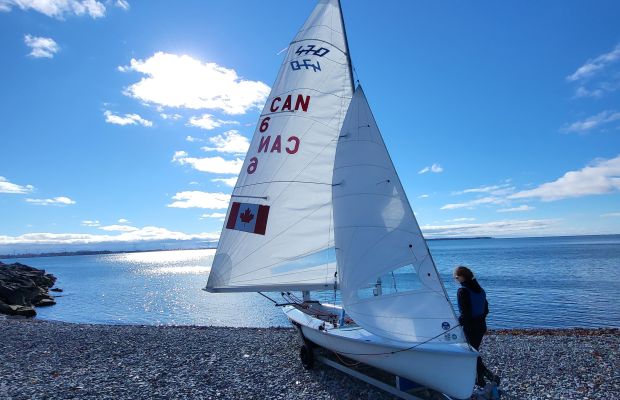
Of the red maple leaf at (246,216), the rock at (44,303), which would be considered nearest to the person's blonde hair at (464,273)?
the red maple leaf at (246,216)

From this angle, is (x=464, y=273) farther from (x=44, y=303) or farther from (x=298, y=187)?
(x=44, y=303)

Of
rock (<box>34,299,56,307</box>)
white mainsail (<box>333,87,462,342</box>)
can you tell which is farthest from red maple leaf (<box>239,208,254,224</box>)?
rock (<box>34,299,56,307</box>)

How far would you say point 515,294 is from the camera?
34219 mm

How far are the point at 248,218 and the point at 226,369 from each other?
4.15m

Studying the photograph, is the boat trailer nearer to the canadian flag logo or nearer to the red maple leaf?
the canadian flag logo

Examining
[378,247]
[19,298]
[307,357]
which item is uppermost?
[378,247]

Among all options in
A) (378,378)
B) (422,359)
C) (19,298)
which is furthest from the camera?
(19,298)

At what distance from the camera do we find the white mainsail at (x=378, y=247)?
7.31m

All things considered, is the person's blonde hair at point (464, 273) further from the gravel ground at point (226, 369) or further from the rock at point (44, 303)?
the rock at point (44, 303)

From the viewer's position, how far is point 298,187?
10.8m

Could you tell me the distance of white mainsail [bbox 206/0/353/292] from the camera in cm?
1077

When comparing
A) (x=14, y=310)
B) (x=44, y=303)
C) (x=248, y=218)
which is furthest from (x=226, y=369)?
(x=44, y=303)

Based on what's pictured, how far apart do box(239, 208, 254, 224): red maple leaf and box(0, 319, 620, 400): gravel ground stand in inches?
160

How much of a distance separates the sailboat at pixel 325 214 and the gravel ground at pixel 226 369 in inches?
54.3
